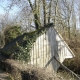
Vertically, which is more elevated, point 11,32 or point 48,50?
point 11,32

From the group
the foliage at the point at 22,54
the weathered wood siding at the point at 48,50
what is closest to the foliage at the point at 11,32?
the weathered wood siding at the point at 48,50

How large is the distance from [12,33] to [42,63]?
1652 centimetres

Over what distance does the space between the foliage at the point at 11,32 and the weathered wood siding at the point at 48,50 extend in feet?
47.4

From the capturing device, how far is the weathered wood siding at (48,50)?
1330cm

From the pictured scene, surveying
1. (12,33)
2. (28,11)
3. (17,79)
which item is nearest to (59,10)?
(28,11)

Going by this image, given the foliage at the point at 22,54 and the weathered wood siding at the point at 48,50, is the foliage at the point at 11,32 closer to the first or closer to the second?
the weathered wood siding at the point at 48,50

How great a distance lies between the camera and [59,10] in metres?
28.0

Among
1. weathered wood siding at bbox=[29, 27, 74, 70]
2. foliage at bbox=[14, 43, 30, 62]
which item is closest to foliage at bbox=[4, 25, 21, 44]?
weathered wood siding at bbox=[29, 27, 74, 70]

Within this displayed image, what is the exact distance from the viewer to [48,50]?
46.7 feet

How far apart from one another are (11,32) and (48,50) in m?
16.4

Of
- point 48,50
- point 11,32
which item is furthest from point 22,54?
point 11,32

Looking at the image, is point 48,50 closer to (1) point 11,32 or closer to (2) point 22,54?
(2) point 22,54

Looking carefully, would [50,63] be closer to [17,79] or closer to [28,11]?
[17,79]

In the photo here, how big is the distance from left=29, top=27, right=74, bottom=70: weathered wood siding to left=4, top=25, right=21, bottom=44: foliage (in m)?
14.4
